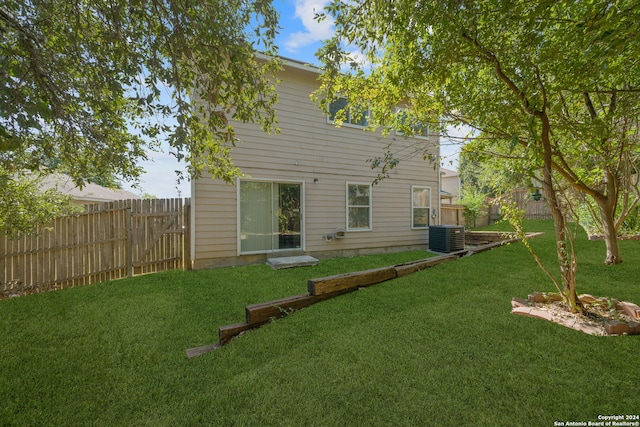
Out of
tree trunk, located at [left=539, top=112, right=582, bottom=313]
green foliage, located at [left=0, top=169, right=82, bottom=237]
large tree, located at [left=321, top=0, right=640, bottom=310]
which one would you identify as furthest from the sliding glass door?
tree trunk, located at [left=539, top=112, right=582, bottom=313]

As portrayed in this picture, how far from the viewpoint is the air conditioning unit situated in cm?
823

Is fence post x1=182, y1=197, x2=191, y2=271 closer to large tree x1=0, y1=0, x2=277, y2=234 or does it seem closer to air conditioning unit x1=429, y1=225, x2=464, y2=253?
large tree x1=0, y1=0, x2=277, y2=234

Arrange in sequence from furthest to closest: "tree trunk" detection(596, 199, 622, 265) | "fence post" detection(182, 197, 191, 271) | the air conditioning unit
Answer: the air conditioning unit < "fence post" detection(182, 197, 191, 271) < "tree trunk" detection(596, 199, 622, 265)

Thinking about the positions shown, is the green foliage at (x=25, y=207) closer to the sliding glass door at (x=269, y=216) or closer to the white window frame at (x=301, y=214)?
the white window frame at (x=301, y=214)

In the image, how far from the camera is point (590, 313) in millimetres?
2971

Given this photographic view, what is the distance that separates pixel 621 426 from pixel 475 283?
9.75 ft

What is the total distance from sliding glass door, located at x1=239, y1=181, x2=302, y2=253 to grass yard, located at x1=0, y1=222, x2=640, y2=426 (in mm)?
2738

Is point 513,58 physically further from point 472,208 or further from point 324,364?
point 472,208

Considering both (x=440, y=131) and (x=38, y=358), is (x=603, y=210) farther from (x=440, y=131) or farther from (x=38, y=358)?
(x=38, y=358)

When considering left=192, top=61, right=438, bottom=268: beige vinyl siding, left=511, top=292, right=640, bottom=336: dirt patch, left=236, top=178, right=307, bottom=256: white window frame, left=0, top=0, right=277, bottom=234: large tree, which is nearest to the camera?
left=0, top=0, right=277, bottom=234: large tree

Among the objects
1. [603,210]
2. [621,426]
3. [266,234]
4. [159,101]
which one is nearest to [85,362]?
[159,101]

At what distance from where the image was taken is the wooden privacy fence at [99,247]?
4.71m

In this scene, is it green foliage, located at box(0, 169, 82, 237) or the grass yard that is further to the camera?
green foliage, located at box(0, 169, 82, 237)

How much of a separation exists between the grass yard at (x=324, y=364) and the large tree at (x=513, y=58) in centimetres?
125
